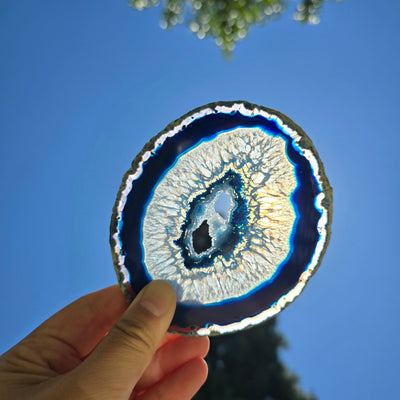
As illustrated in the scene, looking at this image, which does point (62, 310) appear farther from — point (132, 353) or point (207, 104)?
point (207, 104)

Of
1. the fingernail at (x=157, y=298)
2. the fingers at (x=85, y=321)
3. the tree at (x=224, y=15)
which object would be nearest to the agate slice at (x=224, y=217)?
the fingernail at (x=157, y=298)

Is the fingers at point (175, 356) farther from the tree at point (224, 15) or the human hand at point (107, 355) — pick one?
the tree at point (224, 15)

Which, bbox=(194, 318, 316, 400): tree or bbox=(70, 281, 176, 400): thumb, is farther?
bbox=(194, 318, 316, 400): tree

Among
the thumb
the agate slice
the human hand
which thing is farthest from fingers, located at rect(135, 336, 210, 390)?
the thumb

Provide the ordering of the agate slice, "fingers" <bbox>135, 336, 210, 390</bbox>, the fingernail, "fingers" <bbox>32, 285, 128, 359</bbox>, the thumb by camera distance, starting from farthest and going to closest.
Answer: "fingers" <bbox>135, 336, 210, 390</bbox>, "fingers" <bbox>32, 285, 128, 359</bbox>, the agate slice, the fingernail, the thumb

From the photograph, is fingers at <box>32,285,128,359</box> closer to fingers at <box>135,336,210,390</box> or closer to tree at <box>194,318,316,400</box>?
fingers at <box>135,336,210,390</box>

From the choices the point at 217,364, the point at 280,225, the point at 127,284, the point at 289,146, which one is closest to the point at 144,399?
the point at 127,284

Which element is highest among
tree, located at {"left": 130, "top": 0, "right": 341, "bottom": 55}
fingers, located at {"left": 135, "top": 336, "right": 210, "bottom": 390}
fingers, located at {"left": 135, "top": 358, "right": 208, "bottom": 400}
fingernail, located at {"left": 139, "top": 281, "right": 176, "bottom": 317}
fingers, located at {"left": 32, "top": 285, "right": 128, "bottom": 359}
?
tree, located at {"left": 130, "top": 0, "right": 341, "bottom": 55}
